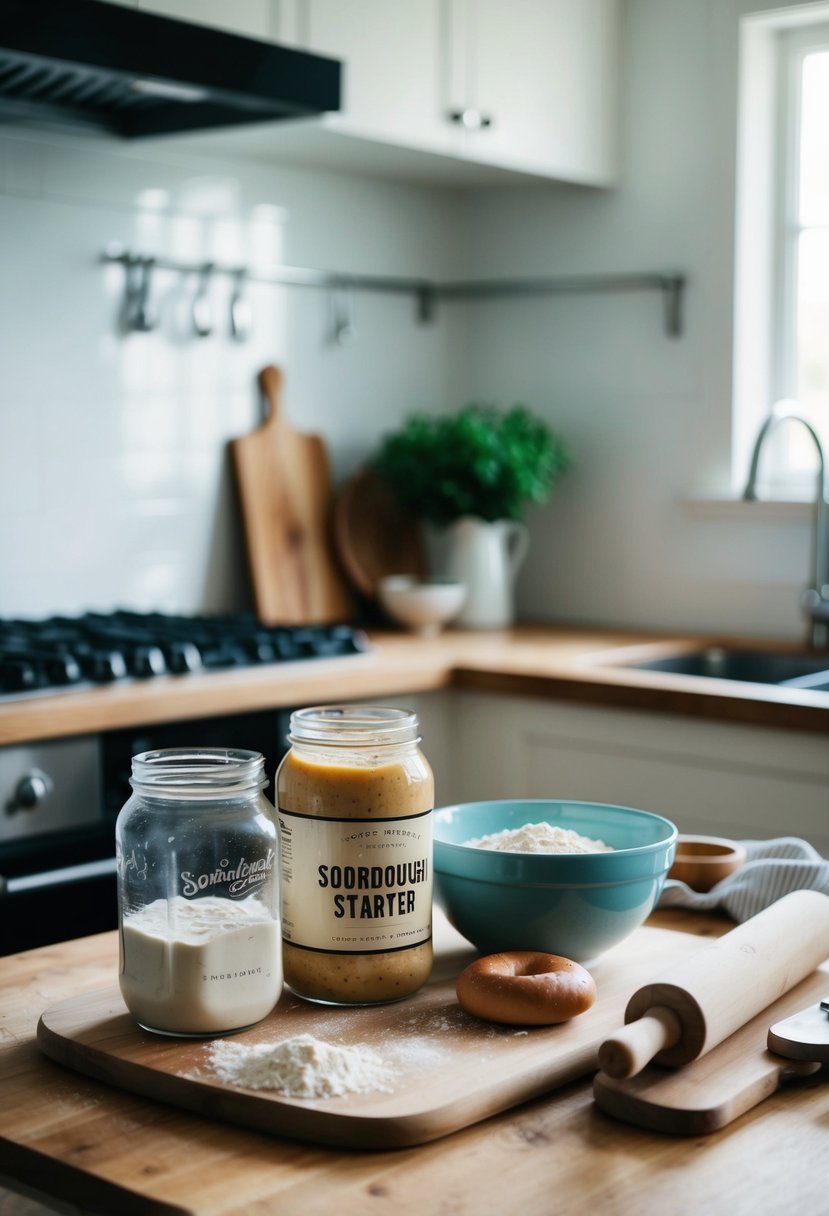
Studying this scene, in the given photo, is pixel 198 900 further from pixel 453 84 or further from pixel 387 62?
pixel 453 84

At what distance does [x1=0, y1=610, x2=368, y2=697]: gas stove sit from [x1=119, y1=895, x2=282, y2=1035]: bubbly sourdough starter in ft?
3.68

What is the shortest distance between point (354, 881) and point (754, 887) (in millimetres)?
439

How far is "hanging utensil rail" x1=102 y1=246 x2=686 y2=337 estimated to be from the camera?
2.73m

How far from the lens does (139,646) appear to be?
218cm

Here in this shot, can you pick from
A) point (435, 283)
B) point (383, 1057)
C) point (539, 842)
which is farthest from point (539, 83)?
point (383, 1057)

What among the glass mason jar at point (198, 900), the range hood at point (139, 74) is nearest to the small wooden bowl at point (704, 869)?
the glass mason jar at point (198, 900)

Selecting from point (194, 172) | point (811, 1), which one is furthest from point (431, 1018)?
point (811, 1)

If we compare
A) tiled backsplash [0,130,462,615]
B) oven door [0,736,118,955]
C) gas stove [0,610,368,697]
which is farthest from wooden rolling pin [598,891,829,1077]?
tiled backsplash [0,130,462,615]

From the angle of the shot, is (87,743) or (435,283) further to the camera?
(435,283)

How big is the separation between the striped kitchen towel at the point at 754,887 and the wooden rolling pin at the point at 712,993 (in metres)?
0.17

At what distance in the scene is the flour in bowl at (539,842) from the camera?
3.38 feet

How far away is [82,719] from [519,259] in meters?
1.70

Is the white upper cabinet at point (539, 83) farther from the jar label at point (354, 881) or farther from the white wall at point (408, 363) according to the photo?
the jar label at point (354, 881)

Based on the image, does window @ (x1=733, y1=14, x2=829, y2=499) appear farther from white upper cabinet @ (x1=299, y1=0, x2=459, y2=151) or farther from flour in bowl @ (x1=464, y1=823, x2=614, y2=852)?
flour in bowl @ (x1=464, y1=823, x2=614, y2=852)
